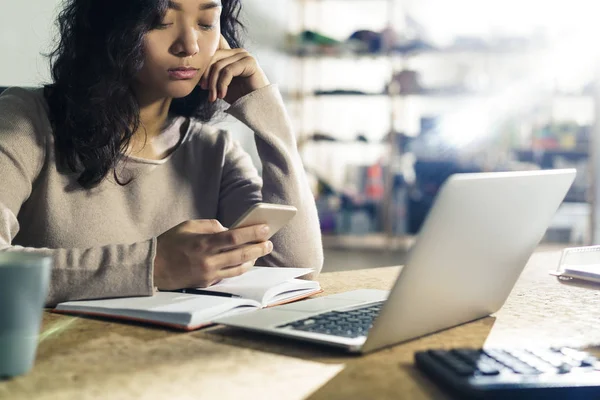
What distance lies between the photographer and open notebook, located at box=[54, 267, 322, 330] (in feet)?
2.49

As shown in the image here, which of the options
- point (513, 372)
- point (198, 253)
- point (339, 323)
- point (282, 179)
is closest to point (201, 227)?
point (198, 253)

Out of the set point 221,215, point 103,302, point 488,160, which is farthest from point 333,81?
point 103,302

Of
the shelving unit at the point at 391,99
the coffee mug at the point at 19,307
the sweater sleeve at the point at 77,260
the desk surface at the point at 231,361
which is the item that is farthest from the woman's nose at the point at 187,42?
the shelving unit at the point at 391,99

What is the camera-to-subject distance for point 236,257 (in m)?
0.94

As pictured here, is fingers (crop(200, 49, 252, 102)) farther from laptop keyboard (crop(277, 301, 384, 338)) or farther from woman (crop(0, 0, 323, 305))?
laptop keyboard (crop(277, 301, 384, 338))

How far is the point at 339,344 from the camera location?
0.65m

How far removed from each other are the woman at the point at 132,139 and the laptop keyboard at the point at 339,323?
36 cm

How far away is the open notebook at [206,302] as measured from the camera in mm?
760

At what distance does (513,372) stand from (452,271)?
0.51 ft

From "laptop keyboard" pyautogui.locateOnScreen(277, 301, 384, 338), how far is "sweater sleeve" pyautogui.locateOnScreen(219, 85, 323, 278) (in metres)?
0.50

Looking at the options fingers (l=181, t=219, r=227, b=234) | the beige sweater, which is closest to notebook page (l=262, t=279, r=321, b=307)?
fingers (l=181, t=219, r=227, b=234)

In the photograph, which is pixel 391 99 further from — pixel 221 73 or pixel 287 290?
pixel 287 290

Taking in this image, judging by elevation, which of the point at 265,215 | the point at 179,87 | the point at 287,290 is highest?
the point at 179,87

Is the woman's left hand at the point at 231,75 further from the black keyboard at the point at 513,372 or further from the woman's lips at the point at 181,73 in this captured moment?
the black keyboard at the point at 513,372
